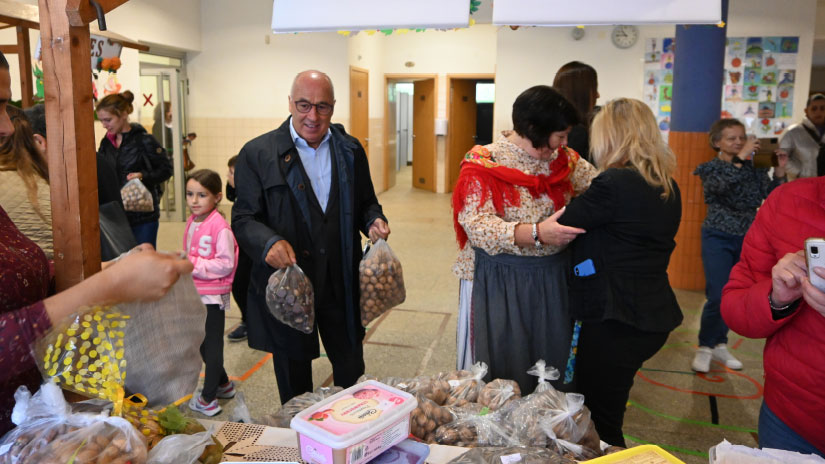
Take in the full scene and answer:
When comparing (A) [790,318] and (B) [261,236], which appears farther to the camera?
(B) [261,236]

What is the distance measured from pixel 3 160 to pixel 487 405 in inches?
60.0

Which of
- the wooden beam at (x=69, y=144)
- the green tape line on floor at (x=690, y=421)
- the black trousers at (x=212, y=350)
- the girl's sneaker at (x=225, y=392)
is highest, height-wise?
the wooden beam at (x=69, y=144)

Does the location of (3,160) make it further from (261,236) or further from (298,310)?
(298,310)

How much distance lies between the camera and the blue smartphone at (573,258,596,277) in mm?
2264

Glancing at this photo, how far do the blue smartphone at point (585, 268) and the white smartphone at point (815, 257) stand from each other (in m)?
0.98

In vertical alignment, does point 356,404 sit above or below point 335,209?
below

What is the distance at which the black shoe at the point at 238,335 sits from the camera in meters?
4.08

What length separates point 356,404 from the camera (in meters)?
1.17

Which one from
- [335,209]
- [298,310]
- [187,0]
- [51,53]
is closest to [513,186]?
[335,209]

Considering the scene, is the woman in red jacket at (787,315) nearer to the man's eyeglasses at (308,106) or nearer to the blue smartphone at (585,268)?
the blue smartphone at (585,268)

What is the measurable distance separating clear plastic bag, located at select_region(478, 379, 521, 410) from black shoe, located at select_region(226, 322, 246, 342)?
2.75 meters

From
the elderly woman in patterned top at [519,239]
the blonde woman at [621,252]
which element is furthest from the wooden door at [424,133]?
the blonde woman at [621,252]

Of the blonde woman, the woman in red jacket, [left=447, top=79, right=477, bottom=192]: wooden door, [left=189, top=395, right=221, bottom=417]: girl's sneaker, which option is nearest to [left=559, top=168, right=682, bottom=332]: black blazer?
the blonde woman

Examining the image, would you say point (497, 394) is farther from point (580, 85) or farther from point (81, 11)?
point (580, 85)
